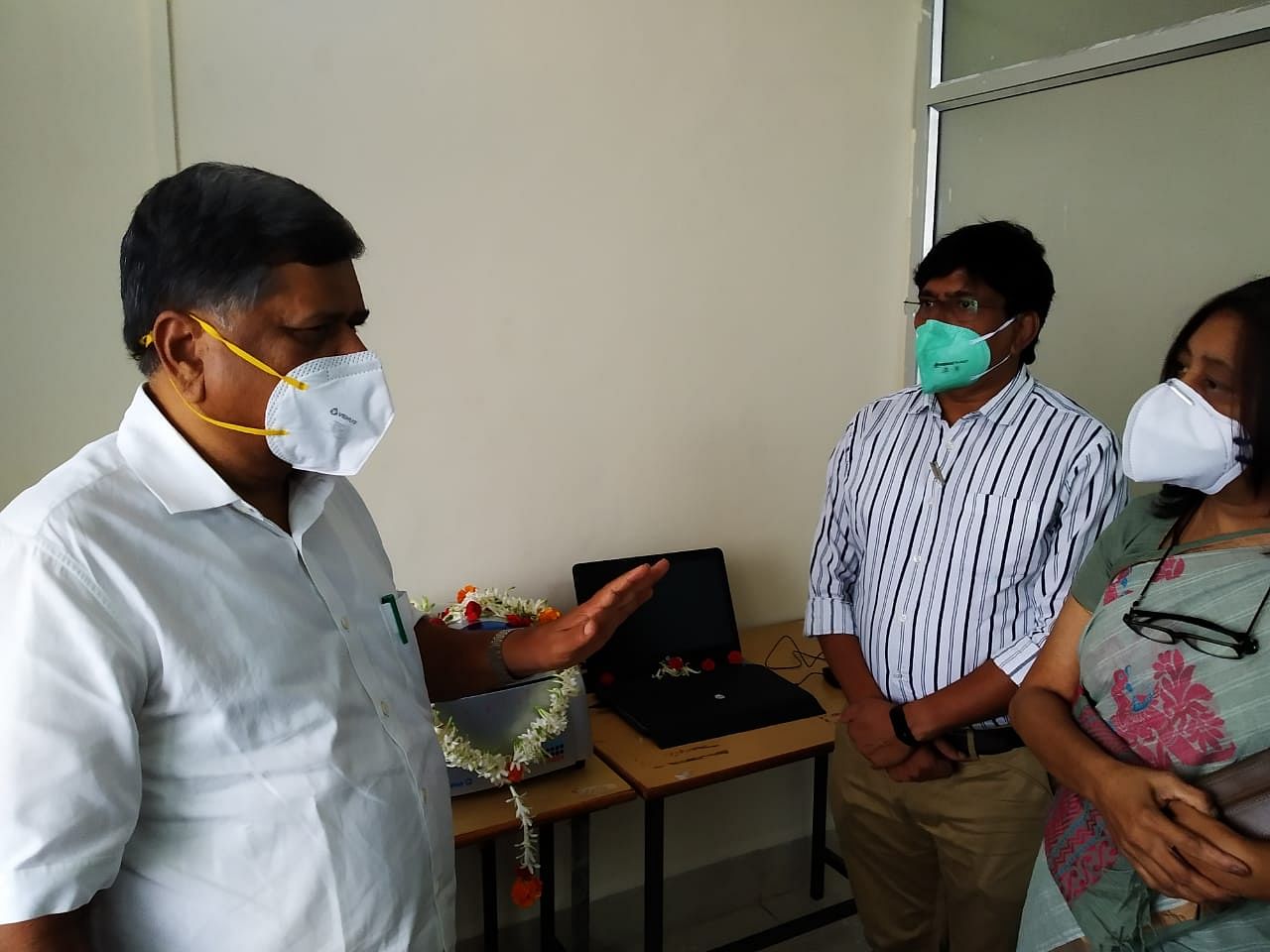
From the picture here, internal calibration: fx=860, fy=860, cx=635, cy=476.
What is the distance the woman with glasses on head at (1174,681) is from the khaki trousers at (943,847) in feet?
1.25

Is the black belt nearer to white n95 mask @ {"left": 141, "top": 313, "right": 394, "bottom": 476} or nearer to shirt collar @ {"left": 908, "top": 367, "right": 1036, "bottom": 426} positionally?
shirt collar @ {"left": 908, "top": 367, "right": 1036, "bottom": 426}

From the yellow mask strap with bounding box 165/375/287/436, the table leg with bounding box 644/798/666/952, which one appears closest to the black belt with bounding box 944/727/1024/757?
the table leg with bounding box 644/798/666/952

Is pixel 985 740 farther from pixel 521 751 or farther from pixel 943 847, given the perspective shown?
pixel 521 751

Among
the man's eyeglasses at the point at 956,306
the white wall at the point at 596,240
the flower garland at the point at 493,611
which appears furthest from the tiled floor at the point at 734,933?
the man's eyeglasses at the point at 956,306

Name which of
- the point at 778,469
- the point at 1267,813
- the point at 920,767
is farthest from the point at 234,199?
the point at 778,469

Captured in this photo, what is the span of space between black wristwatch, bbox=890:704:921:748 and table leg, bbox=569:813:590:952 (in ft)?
2.99

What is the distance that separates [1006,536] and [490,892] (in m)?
1.67

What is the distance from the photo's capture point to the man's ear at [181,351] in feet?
3.18

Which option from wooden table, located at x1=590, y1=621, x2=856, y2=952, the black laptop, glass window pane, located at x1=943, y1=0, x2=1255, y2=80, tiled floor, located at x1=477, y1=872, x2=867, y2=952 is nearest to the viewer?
wooden table, located at x1=590, y1=621, x2=856, y2=952

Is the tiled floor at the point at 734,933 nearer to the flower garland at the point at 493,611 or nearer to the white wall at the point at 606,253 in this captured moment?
the white wall at the point at 606,253

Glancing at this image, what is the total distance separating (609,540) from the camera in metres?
2.59

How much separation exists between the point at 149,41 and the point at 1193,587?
2.20 meters

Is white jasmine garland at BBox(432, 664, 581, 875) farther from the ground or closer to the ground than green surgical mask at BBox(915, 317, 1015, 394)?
closer to the ground

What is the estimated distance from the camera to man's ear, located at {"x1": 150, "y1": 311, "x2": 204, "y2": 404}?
969mm
